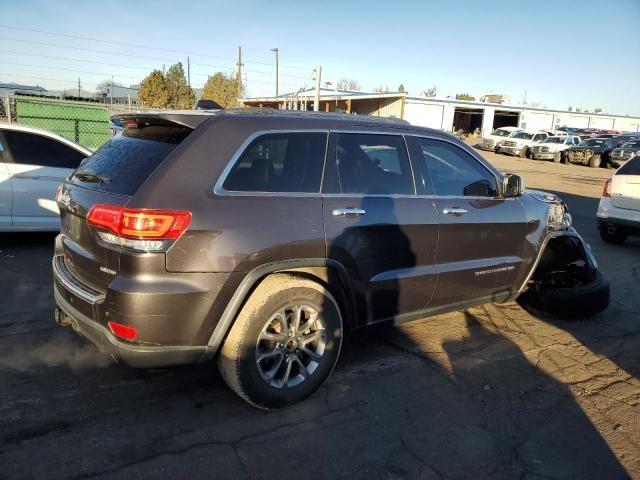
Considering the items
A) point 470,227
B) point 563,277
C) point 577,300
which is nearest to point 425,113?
point 563,277

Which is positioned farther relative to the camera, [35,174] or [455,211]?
[35,174]

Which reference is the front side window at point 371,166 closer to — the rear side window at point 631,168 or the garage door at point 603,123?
the rear side window at point 631,168

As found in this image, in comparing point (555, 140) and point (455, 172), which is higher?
point (455, 172)

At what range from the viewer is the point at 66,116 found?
13664 mm

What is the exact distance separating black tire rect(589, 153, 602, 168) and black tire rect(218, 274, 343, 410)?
108 feet

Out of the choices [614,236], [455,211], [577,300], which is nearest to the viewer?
[455,211]

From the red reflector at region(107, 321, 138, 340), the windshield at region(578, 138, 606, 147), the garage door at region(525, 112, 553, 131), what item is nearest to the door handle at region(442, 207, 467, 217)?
the red reflector at region(107, 321, 138, 340)

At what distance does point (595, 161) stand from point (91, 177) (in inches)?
1327

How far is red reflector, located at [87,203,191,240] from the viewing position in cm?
274

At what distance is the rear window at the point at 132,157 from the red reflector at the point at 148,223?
0.59ft

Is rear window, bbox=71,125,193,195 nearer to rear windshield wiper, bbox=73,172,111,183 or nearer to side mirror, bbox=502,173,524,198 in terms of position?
rear windshield wiper, bbox=73,172,111,183

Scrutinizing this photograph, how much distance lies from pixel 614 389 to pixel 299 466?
251cm

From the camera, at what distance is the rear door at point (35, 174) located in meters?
6.62

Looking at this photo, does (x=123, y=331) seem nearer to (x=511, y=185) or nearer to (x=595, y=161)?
(x=511, y=185)
